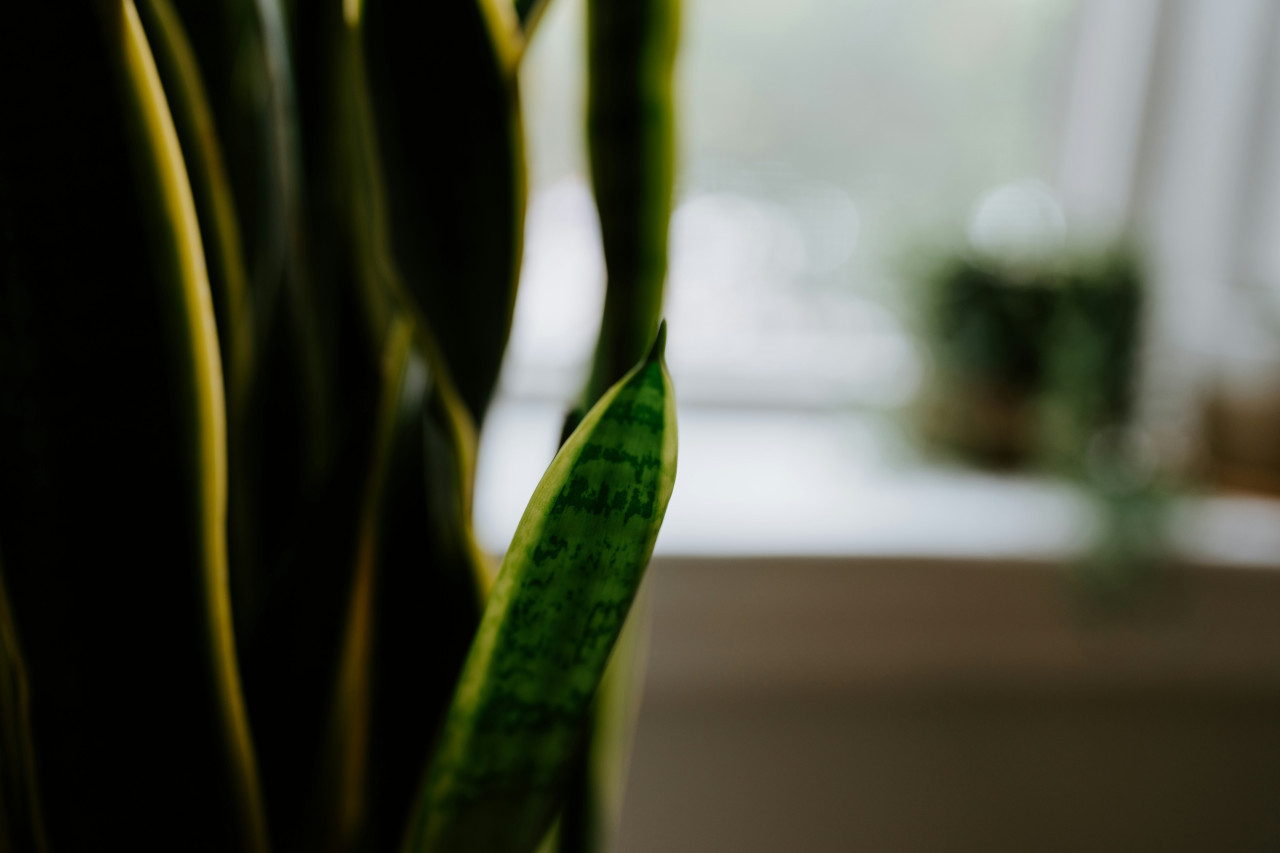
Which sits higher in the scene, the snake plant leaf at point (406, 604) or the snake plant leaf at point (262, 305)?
the snake plant leaf at point (262, 305)

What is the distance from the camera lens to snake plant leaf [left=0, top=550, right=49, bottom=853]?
0.21m

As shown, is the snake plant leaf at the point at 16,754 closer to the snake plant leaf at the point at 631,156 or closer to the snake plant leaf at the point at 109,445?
the snake plant leaf at the point at 109,445

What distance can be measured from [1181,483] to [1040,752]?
25cm

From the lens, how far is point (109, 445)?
0.68 feet

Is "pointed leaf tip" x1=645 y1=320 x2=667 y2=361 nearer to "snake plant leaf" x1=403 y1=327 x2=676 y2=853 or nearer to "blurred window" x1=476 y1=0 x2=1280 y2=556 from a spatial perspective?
"snake plant leaf" x1=403 y1=327 x2=676 y2=853

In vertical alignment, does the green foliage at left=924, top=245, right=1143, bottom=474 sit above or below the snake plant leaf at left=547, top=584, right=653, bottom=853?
above

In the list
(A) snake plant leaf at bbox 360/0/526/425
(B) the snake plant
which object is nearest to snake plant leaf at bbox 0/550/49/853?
(B) the snake plant

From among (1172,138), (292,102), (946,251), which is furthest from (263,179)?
(1172,138)

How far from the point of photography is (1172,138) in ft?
3.39

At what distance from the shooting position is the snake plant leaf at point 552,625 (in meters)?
0.18

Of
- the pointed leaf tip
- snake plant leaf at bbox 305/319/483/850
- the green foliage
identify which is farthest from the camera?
the green foliage

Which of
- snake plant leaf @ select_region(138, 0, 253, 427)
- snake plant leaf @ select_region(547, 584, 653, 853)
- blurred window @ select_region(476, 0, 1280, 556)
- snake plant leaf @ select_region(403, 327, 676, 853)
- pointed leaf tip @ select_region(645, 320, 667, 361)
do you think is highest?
blurred window @ select_region(476, 0, 1280, 556)

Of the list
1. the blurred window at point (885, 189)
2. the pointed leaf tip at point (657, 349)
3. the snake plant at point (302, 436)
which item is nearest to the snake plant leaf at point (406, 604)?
the snake plant at point (302, 436)

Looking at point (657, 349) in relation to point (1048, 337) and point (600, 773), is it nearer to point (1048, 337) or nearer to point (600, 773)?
point (600, 773)
